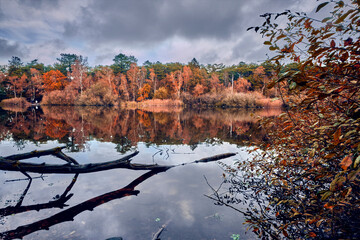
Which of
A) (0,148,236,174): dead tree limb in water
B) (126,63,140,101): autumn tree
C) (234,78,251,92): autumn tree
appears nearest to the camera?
(0,148,236,174): dead tree limb in water

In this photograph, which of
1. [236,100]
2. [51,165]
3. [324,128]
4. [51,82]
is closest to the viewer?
[324,128]

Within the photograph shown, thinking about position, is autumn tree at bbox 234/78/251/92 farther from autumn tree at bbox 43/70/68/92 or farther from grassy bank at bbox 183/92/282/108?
autumn tree at bbox 43/70/68/92

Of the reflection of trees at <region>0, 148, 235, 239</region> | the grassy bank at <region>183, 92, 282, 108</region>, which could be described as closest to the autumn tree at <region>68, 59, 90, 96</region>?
the grassy bank at <region>183, 92, 282, 108</region>

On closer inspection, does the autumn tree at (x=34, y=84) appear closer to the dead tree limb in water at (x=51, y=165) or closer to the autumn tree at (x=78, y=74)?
the autumn tree at (x=78, y=74)

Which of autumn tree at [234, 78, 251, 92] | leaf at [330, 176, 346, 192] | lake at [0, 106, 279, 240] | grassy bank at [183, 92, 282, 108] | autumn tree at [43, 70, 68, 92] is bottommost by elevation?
lake at [0, 106, 279, 240]

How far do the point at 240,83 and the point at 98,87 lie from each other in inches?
1781

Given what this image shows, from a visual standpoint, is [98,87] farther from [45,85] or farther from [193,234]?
[193,234]

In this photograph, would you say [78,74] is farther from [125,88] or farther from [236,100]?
[236,100]

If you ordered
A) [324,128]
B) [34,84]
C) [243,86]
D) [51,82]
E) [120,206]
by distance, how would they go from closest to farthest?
[324,128], [120,206], [34,84], [51,82], [243,86]

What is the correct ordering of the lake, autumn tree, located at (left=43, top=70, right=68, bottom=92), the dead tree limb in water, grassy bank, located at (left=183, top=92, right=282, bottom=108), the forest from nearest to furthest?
the lake → the dead tree limb in water → grassy bank, located at (left=183, top=92, right=282, bottom=108) → the forest → autumn tree, located at (left=43, top=70, right=68, bottom=92)

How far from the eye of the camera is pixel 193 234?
3502 millimetres

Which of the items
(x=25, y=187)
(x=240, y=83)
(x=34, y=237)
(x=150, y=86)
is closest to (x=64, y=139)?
(x=25, y=187)

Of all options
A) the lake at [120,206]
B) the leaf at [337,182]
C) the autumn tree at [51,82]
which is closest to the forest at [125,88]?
the autumn tree at [51,82]

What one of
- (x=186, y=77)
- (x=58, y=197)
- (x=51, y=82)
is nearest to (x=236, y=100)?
(x=186, y=77)
